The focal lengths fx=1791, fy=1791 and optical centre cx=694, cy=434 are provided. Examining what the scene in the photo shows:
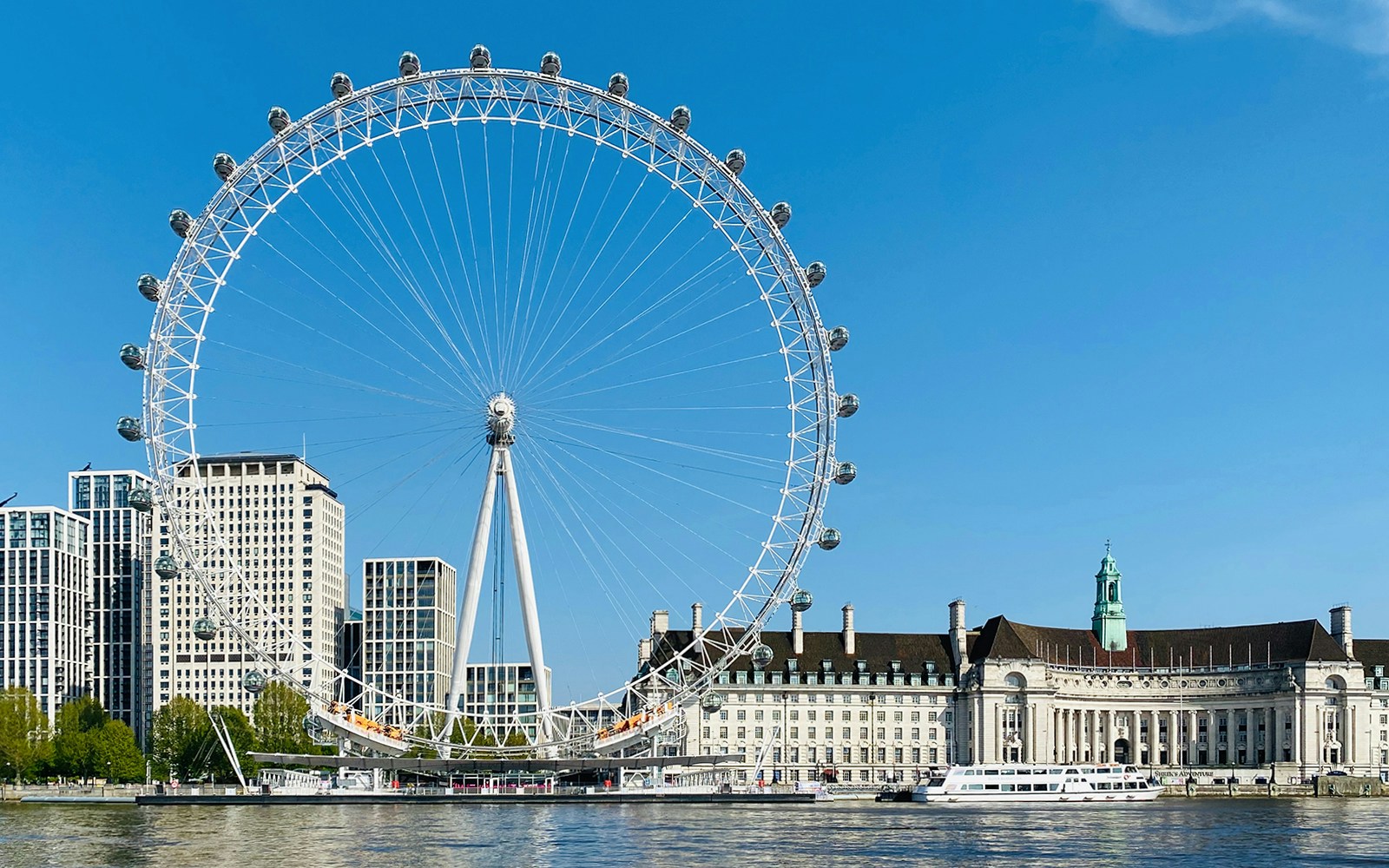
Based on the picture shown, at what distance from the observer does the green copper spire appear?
195 meters

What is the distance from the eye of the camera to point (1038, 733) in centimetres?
18288

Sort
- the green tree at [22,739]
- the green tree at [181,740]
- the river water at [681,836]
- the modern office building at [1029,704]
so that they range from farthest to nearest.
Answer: the modern office building at [1029,704] < the green tree at [22,739] < the green tree at [181,740] < the river water at [681,836]

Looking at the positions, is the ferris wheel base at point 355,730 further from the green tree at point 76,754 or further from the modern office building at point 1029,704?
the green tree at point 76,754

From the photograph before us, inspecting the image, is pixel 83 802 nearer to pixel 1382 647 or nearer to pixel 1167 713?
pixel 1167 713

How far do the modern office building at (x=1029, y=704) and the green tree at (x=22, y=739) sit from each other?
59.6 metres

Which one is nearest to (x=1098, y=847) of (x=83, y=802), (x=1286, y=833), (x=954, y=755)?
(x=1286, y=833)

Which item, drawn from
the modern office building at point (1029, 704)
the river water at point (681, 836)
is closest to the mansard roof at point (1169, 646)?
the modern office building at point (1029, 704)

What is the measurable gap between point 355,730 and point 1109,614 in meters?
105

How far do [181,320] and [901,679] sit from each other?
10340cm

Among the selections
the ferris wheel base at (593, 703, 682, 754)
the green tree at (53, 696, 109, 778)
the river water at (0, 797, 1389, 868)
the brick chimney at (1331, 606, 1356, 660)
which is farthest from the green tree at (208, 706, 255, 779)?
the brick chimney at (1331, 606, 1356, 660)

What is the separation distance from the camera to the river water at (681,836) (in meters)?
72.8

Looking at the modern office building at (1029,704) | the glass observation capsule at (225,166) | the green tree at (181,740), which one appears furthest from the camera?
the modern office building at (1029,704)

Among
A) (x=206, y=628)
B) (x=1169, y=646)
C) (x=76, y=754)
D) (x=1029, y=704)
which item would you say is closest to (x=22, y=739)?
(x=76, y=754)

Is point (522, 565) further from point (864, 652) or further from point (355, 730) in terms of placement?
point (864, 652)
